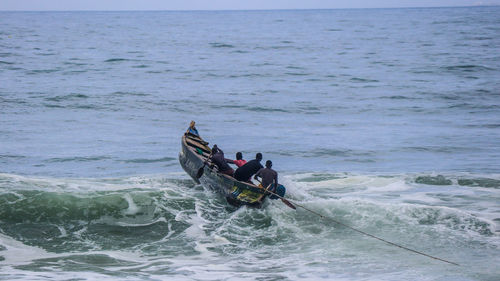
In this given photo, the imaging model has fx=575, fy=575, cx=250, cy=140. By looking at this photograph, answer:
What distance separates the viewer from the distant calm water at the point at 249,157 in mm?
13969

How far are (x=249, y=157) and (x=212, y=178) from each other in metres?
6.19

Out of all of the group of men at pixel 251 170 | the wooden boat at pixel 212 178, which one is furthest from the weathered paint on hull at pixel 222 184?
the group of men at pixel 251 170

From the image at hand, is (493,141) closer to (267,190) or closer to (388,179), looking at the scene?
(388,179)

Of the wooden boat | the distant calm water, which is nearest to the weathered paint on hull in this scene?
the wooden boat

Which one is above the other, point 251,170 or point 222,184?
point 251,170

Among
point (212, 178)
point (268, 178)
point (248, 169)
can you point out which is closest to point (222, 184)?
point (212, 178)

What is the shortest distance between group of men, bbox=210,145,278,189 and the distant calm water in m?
0.89

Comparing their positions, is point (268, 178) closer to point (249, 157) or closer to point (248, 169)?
point (248, 169)

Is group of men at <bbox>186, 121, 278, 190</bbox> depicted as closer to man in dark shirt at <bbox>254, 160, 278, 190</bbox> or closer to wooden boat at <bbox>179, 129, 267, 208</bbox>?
man in dark shirt at <bbox>254, 160, 278, 190</bbox>

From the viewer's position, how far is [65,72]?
5247cm

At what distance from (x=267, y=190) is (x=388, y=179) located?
682 centimetres

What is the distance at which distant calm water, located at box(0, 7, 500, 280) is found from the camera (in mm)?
13969

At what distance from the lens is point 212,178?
60.1 ft

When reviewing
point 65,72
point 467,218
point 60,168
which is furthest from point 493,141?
point 65,72
